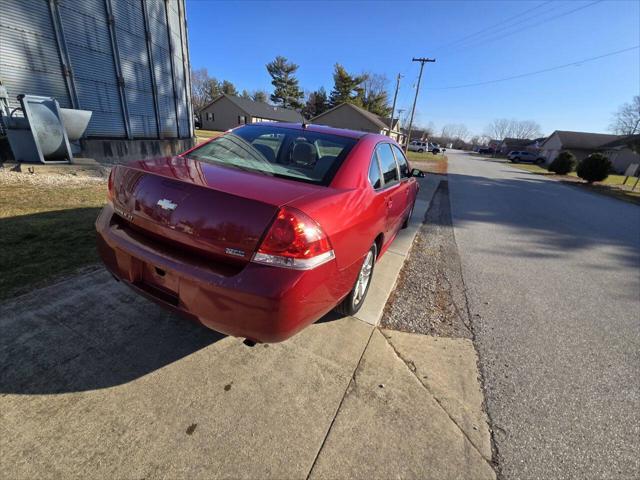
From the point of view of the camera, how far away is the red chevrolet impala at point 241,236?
5.23 ft

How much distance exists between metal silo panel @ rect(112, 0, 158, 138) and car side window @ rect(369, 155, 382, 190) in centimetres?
1068

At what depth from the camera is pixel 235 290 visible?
1.58 metres

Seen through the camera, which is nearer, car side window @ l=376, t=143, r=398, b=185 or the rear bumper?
the rear bumper

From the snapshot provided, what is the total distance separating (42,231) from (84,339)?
93.7 inches

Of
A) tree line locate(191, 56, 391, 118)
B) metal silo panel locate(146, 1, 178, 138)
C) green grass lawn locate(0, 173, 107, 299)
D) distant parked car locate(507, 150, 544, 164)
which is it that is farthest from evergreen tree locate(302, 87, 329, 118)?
green grass lawn locate(0, 173, 107, 299)

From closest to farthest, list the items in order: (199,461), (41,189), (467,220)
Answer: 1. (199,461)
2. (41,189)
3. (467,220)

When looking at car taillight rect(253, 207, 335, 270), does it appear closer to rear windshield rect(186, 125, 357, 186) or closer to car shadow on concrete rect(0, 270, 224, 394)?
rear windshield rect(186, 125, 357, 186)

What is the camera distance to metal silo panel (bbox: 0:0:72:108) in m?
6.72

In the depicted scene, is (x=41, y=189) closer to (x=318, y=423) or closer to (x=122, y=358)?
(x=122, y=358)

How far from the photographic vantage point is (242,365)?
2.09m

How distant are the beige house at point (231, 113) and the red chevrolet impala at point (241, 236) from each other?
4809 cm

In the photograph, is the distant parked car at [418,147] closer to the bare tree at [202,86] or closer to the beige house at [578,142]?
the beige house at [578,142]

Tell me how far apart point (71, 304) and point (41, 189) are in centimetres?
431

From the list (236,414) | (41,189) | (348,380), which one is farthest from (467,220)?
(41,189)
